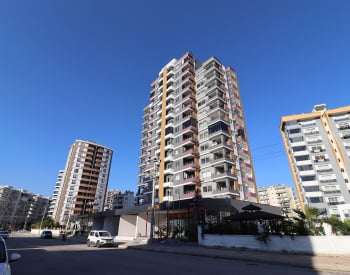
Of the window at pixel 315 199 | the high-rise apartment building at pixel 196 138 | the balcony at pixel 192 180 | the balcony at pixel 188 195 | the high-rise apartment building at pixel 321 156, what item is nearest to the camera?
the balcony at pixel 188 195

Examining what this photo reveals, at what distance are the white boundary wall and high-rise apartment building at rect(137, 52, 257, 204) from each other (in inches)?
808

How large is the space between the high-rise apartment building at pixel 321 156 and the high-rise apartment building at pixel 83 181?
270 ft

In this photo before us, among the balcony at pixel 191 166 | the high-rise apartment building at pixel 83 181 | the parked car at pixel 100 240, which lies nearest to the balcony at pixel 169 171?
the balcony at pixel 191 166

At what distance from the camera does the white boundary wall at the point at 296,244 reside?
13711 millimetres

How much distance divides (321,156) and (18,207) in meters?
166

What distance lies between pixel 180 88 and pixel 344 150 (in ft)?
172

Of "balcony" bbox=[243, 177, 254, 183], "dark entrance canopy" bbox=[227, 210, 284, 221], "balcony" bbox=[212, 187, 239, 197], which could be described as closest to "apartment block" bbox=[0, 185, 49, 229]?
A: "balcony" bbox=[212, 187, 239, 197]

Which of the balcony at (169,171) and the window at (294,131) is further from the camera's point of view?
the window at (294,131)

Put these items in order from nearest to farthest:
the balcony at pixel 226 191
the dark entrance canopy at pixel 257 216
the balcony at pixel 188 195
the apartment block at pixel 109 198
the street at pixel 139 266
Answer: the street at pixel 139 266
the dark entrance canopy at pixel 257 216
the balcony at pixel 226 191
the balcony at pixel 188 195
the apartment block at pixel 109 198

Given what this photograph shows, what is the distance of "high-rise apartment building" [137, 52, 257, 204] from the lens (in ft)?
143

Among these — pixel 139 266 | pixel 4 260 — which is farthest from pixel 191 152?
pixel 4 260

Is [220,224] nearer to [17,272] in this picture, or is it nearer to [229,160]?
[17,272]

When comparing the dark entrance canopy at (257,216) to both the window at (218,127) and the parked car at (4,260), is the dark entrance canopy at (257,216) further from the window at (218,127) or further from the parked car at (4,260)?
the window at (218,127)

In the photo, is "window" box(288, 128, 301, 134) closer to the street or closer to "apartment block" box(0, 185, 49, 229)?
the street
